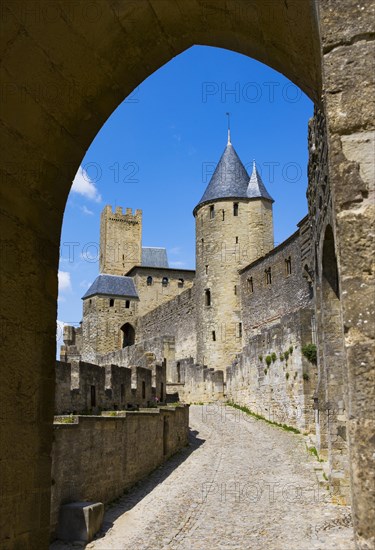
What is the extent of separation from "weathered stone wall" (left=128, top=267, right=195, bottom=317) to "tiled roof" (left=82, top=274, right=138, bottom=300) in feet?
2.79

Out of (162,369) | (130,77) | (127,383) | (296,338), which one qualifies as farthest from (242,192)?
(130,77)

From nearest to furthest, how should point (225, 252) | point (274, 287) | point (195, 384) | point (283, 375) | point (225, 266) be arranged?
point (283, 375) < point (195, 384) < point (274, 287) < point (225, 266) < point (225, 252)

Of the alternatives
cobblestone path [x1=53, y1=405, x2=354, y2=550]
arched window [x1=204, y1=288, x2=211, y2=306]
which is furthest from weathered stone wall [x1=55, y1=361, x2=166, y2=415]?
arched window [x1=204, y1=288, x2=211, y2=306]

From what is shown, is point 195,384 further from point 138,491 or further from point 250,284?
point 138,491

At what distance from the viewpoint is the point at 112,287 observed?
4994 centimetres

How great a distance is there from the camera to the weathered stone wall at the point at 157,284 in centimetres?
5078

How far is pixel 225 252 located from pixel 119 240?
2872 centimetres

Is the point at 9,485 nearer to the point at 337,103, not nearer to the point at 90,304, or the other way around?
the point at 337,103

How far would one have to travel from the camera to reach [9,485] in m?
3.41

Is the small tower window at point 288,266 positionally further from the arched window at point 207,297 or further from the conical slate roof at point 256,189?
the conical slate roof at point 256,189

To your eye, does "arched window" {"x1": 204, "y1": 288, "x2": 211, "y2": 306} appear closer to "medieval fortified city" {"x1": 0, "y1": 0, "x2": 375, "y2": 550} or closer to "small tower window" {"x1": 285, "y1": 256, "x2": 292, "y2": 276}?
"small tower window" {"x1": 285, "y1": 256, "x2": 292, "y2": 276}

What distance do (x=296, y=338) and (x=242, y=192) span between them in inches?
721

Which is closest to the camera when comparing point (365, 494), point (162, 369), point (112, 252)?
point (365, 494)

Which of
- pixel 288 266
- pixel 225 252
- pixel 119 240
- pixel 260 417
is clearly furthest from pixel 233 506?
pixel 119 240
